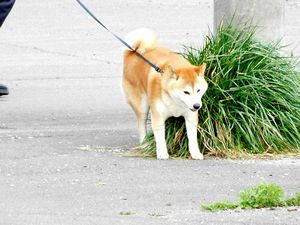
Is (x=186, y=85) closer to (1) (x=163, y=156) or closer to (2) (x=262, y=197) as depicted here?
(1) (x=163, y=156)

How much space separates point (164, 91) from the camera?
828 cm

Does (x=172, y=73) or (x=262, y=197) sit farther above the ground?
(x=172, y=73)

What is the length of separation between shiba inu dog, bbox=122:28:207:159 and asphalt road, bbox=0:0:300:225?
24 centimetres

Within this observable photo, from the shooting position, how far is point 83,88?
12.0 metres

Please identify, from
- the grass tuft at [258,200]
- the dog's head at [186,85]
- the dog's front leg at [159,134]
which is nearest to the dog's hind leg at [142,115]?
the dog's front leg at [159,134]

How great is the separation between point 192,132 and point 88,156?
0.85 meters

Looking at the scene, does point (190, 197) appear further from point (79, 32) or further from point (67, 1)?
point (67, 1)

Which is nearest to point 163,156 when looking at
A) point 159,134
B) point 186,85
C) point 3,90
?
point 159,134

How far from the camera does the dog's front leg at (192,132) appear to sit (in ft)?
27.1

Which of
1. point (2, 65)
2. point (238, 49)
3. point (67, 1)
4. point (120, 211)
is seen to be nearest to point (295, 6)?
point (67, 1)

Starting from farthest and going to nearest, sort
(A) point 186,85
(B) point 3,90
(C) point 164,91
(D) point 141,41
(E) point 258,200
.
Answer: (B) point 3,90
(D) point 141,41
(C) point 164,91
(A) point 186,85
(E) point 258,200

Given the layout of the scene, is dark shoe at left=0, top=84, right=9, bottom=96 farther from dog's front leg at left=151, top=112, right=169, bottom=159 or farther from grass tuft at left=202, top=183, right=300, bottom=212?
grass tuft at left=202, top=183, right=300, bottom=212

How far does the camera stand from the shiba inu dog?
813 cm

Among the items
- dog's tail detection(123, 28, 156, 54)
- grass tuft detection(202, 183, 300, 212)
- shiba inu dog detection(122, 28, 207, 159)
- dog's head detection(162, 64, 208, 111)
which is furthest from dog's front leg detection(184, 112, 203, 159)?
grass tuft detection(202, 183, 300, 212)
